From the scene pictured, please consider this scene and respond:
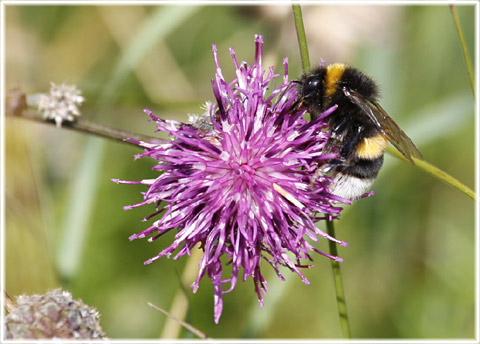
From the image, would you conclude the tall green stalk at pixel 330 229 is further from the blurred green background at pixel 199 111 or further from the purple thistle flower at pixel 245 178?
the blurred green background at pixel 199 111

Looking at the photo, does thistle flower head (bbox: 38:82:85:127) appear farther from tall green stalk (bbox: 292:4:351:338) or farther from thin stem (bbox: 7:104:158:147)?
tall green stalk (bbox: 292:4:351:338)

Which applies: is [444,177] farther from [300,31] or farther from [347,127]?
[300,31]

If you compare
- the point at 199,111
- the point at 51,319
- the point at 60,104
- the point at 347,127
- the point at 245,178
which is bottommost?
the point at 51,319

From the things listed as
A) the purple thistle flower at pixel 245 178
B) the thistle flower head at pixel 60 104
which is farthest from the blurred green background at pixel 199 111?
the purple thistle flower at pixel 245 178

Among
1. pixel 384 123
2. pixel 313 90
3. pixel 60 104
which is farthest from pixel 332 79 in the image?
pixel 60 104

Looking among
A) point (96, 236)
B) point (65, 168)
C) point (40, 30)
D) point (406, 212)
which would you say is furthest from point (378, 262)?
point (40, 30)

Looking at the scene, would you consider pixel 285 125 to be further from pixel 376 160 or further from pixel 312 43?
pixel 312 43

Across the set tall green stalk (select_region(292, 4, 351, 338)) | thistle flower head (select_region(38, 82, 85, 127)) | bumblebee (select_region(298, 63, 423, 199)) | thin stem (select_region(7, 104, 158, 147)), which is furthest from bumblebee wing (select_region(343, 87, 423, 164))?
thistle flower head (select_region(38, 82, 85, 127))
